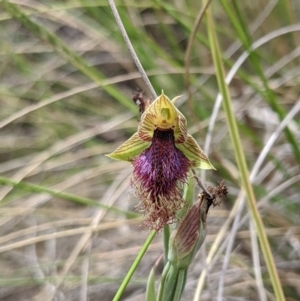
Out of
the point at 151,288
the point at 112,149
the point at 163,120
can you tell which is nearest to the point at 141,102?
the point at 163,120

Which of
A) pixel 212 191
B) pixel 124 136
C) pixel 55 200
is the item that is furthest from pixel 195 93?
pixel 212 191

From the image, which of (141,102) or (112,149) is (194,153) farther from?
(112,149)

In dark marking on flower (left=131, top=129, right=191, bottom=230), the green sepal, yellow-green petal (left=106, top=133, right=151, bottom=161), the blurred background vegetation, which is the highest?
the blurred background vegetation

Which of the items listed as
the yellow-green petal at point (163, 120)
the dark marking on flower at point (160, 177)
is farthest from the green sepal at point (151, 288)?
the yellow-green petal at point (163, 120)

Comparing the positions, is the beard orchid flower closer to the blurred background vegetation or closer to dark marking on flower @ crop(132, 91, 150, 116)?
dark marking on flower @ crop(132, 91, 150, 116)

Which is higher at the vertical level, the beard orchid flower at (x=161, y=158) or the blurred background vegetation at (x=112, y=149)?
the blurred background vegetation at (x=112, y=149)

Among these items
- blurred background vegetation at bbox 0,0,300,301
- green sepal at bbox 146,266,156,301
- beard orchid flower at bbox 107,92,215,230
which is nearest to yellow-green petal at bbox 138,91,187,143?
beard orchid flower at bbox 107,92,215,230

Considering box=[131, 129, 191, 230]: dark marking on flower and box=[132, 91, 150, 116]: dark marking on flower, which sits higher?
box=[132, 91, 150, 116]: dark marking on flower

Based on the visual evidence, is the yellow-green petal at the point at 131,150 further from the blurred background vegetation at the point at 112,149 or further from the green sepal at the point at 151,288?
the blurred background vegetation at the point at 112,149
